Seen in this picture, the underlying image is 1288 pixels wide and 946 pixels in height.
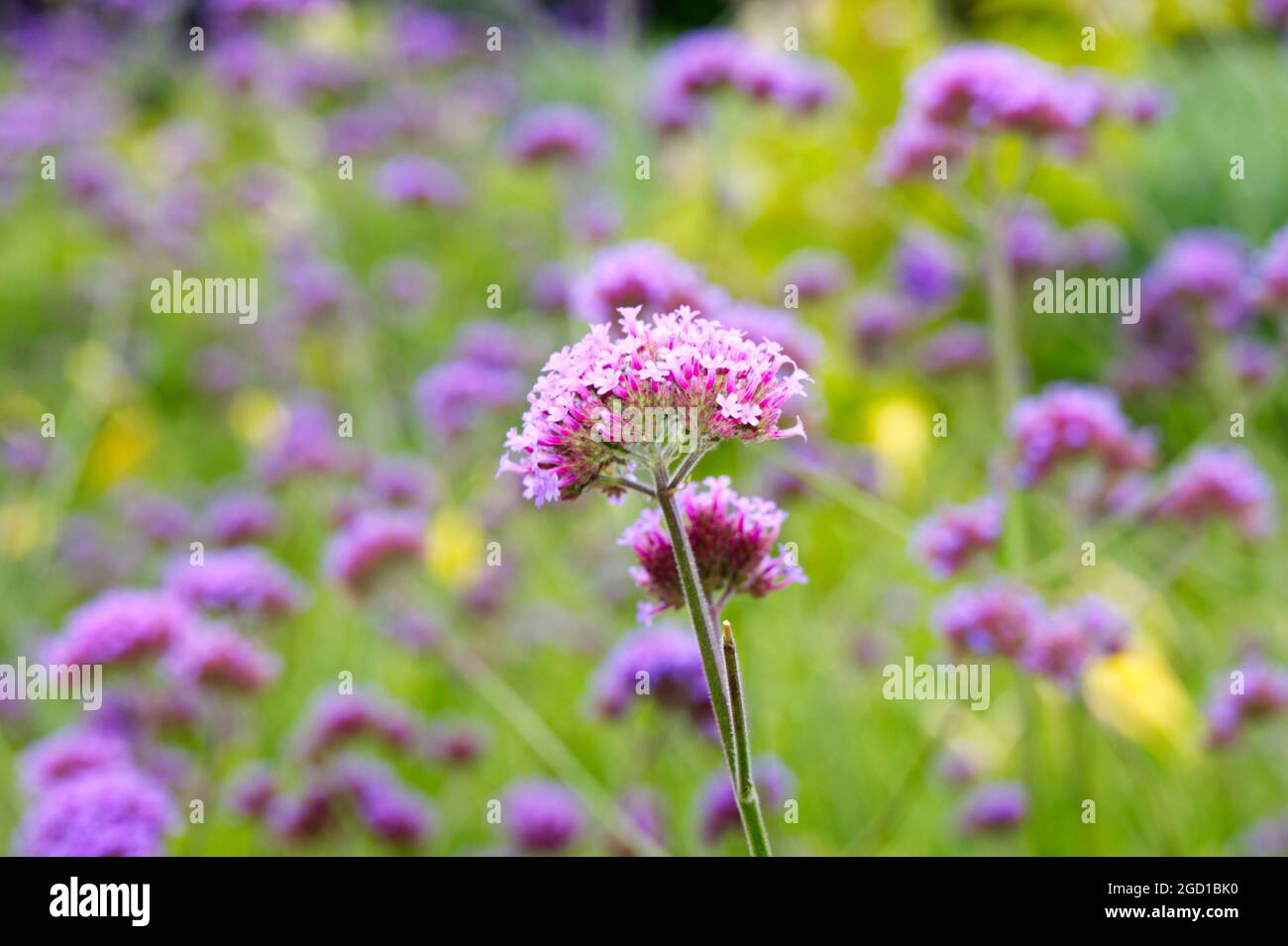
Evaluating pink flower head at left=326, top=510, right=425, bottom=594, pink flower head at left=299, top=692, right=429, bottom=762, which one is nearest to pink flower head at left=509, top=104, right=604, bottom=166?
pink flower head at left=326, top=510, right=425, bottom=594

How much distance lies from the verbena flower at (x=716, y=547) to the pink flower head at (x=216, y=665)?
1058mm

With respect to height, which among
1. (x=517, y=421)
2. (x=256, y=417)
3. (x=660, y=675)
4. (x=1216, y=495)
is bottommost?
(x=660, y=675)

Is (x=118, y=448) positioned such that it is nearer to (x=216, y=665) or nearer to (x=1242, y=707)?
(x=216, y=665)

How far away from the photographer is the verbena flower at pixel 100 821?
1.32 meters

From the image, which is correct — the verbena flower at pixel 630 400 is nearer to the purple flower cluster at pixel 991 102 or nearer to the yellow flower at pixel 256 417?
the purple flower cluster at pixel 991 102

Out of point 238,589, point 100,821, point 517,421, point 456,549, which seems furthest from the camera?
point 517,421

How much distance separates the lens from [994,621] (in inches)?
57.4

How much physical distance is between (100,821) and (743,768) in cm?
96

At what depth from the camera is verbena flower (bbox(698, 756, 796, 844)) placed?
1672 millimetres

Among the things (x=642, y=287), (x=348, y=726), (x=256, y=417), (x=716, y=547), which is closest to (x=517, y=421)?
(x=256, y=417)
